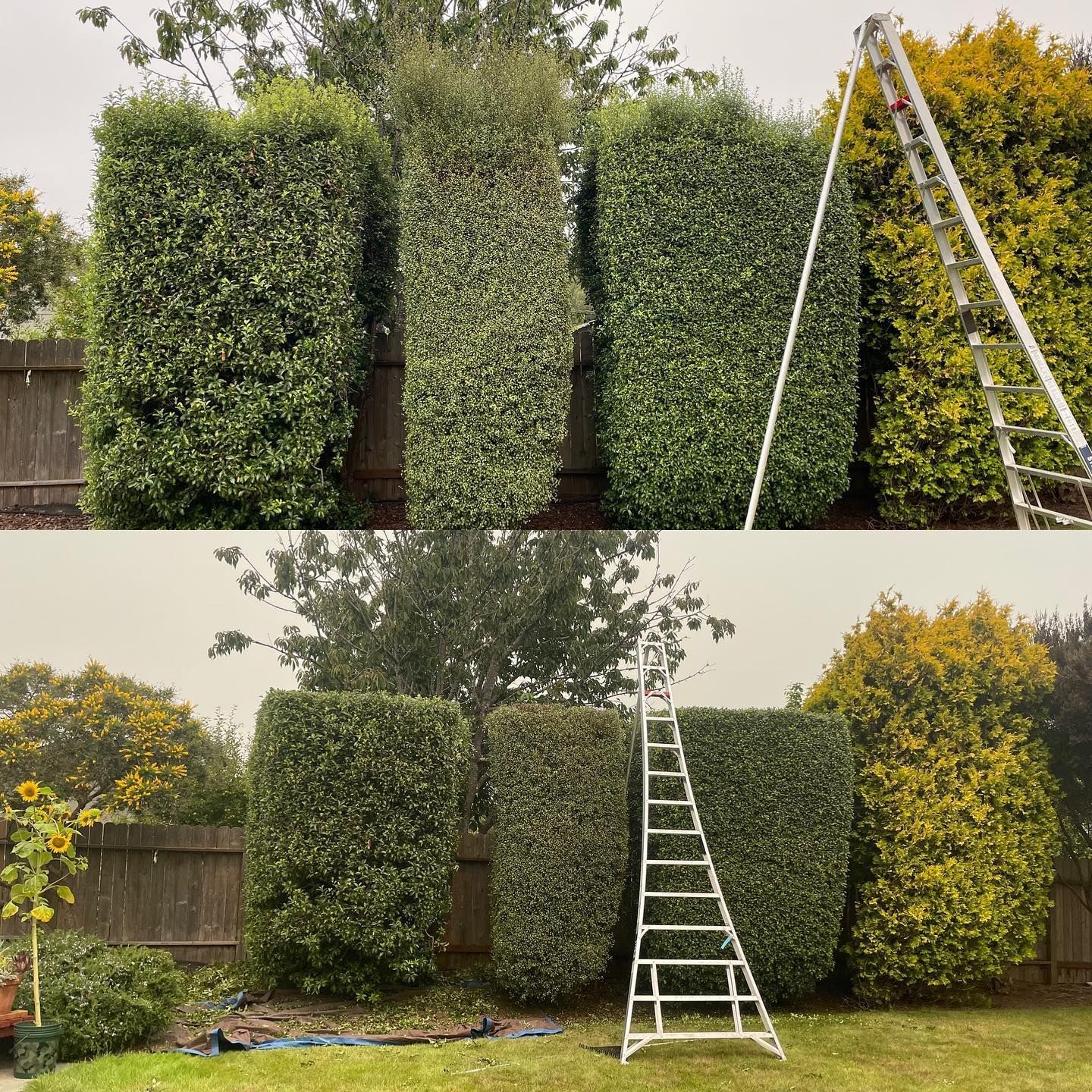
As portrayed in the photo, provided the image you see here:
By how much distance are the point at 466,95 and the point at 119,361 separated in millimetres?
3136

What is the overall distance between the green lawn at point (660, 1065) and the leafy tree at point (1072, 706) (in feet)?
6.86

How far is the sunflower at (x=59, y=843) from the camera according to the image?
553cm

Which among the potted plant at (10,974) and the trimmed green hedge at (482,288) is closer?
the potted plant at (10,974)

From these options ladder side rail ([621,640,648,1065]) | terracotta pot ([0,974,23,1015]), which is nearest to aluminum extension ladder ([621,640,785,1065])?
ladder side rail ([621,640,648,1065])

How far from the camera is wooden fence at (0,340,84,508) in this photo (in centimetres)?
759

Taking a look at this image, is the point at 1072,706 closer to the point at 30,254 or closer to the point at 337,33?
the point at 337,33

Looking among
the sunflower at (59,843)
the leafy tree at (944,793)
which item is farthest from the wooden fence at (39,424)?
the leafy tree at (944,793)

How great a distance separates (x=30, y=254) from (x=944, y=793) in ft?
37.2

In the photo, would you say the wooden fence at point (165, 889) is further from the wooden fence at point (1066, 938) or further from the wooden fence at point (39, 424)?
the wooden fence at point (1066, 938)

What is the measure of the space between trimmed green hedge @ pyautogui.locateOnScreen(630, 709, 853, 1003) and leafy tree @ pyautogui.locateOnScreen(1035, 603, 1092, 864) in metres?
2.09

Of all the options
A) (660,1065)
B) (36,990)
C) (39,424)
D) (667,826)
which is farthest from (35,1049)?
(39,424)

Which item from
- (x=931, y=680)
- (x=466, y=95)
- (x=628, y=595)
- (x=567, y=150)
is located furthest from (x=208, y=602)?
(x=931, y=680)

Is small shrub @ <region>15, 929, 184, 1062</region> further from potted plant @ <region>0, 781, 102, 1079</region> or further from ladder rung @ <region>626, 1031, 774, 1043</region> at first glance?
ladder rung @ <region>626, 1031, 774, 1043</region>

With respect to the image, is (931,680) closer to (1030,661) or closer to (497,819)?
(1030,661)
